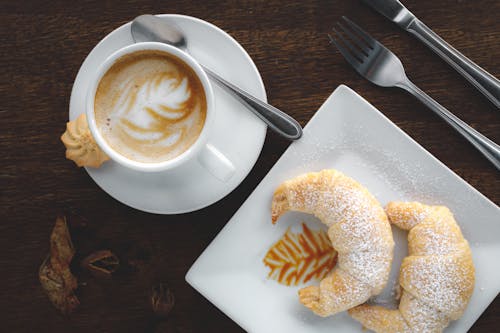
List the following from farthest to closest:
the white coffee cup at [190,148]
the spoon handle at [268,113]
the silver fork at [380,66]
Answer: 1. the silver fork at [380,66]
2. the spoon handle at [268,113]
3. the white coffee cup at [190,148]

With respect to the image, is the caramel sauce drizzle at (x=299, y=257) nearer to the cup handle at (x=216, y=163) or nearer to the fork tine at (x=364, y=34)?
the cup handle at (x=216, y=163)

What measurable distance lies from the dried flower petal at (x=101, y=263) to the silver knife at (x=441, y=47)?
905mm

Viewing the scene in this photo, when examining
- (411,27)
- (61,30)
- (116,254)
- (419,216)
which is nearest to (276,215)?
(419,216)

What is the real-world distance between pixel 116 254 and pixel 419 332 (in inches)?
29.8

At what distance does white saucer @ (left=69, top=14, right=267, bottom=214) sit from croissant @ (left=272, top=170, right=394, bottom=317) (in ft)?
0.47

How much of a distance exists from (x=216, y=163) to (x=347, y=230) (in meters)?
0.34

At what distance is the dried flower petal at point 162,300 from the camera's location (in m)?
1.38

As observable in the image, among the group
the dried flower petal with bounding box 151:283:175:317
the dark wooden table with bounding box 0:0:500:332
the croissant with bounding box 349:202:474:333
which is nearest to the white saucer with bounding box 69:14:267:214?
the dark wooden table with bounding box 0:0:500:332

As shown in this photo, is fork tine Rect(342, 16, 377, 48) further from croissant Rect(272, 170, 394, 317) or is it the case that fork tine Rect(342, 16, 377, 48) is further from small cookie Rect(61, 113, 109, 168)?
small cookie Rect(61, 113, 109, 168)

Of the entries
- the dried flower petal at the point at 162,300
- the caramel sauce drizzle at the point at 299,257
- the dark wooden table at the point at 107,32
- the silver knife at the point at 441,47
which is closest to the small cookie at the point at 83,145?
the dark wooden table at the point at 107,32

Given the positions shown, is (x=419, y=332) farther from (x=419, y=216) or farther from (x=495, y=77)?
(x=495, y=77)

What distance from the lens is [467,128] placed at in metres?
1.35

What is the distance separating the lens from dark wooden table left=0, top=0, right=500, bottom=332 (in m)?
1.39

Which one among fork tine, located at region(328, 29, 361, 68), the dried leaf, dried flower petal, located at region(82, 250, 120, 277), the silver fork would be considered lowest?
the dried leaf
